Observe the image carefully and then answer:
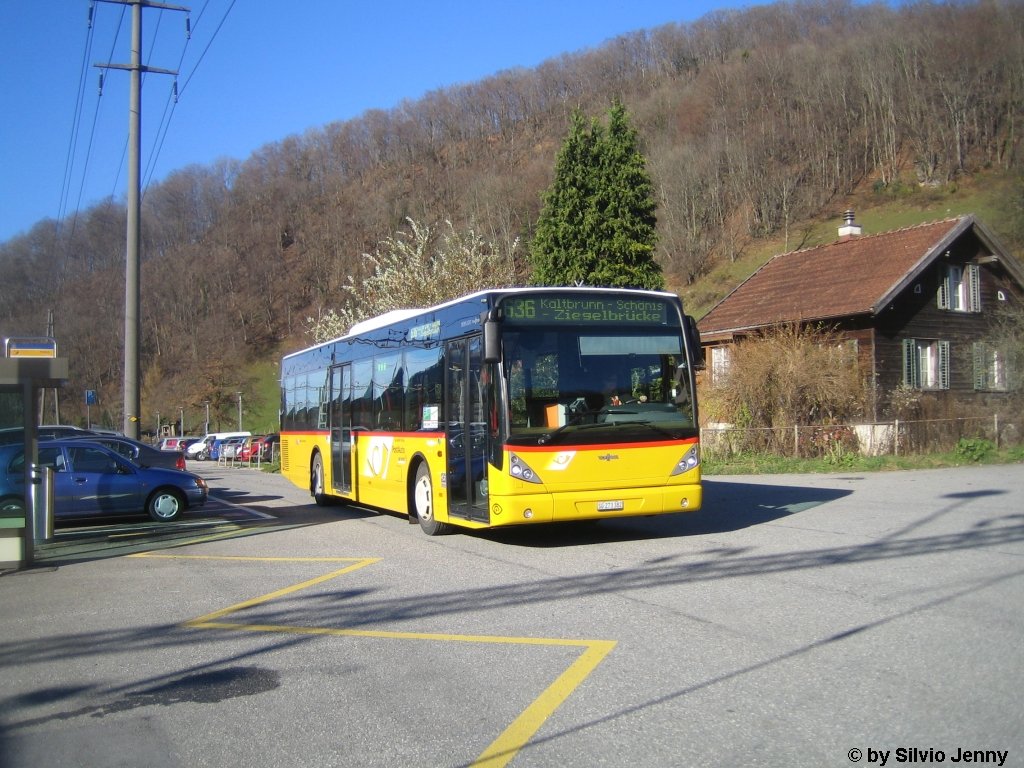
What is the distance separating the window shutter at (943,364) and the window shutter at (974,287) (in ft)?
7.09

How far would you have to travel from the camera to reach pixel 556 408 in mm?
11242

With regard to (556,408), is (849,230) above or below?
above

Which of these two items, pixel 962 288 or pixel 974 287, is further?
pixel 974 287

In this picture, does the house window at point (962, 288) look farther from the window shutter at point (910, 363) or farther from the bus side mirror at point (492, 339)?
the bus side mirror at point (492, 339)

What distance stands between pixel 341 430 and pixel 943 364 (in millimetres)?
22647

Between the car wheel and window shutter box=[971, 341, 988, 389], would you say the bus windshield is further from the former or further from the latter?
window shutter box=[971, 341, 988, 389]

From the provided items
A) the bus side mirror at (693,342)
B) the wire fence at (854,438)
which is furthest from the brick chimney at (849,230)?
the bus side mirror at (693,342)

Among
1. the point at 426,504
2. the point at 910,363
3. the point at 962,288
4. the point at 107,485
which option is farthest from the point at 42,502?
the point at 962,288

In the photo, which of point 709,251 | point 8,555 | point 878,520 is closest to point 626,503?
point 878,520

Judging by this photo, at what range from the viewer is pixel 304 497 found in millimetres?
23062

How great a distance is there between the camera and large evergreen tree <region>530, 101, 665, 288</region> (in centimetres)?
3756

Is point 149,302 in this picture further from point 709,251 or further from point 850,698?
point 850,698

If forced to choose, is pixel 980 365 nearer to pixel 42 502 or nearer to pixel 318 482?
pixel 318 482

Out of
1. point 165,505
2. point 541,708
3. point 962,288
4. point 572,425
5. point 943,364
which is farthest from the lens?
A: point 962,288
